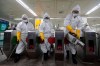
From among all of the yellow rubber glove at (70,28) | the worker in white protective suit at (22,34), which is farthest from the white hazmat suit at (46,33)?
the yellow rubber glove at (70,28)

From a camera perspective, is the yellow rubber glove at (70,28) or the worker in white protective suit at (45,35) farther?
the worker in white protective suit at (45,35)

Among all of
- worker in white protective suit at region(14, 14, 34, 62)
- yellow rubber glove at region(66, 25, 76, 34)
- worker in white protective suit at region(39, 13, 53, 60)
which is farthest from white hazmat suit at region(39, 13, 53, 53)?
yellow rubber glove at region(66, 25, 76, 34)

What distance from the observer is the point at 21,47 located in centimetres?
400

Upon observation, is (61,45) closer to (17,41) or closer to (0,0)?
(17,41)

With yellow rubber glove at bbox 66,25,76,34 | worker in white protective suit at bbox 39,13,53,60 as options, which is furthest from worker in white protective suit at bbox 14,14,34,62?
yellow rubber glove at bbox 66,25,76,34

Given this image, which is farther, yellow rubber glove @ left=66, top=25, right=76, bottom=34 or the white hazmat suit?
the white hazmat suit

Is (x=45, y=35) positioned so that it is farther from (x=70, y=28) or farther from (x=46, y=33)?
(x=70, y=28)

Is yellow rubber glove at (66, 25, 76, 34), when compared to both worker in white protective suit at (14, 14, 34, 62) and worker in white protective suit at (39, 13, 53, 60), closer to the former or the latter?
worker in white protective suit at (39, 13, 53, 60)

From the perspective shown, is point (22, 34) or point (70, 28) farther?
point (22, 34)

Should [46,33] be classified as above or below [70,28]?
below

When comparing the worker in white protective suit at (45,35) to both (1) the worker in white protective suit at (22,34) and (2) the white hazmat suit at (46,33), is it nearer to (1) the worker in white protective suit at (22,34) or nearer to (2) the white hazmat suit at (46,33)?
(2) the white hazmat suit at (46,33)

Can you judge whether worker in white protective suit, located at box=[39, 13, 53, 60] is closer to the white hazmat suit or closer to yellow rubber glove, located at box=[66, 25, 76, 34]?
the white hazmat suit

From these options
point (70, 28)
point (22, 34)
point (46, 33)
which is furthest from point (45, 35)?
point (70, 28)

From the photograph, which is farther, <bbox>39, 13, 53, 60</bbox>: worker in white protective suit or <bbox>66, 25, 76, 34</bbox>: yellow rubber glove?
<bbox>39, 13, 53, 60</bbox>: worker in white protective suit
